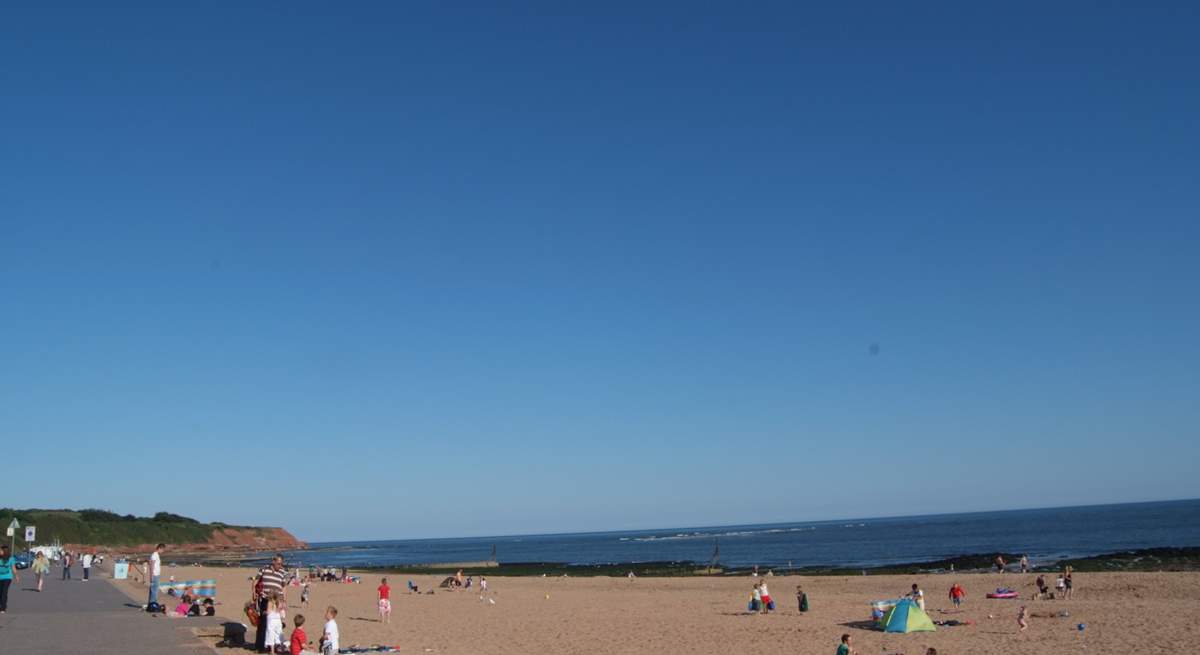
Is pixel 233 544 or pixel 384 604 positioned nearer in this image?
pixel 384 604

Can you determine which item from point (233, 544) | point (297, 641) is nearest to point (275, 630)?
point (297, 641)

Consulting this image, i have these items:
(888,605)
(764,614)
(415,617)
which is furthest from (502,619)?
(888,605)

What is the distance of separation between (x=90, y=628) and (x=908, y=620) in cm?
1801

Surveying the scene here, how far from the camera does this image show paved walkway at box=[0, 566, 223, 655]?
14.6 meters

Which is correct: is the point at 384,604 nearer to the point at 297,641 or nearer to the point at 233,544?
the point at 297,641

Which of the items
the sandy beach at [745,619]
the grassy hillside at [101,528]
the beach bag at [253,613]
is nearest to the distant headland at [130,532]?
the grassy hillside at [101,528]

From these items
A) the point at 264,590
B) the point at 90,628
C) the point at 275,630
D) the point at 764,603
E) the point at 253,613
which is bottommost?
the point at 764,603

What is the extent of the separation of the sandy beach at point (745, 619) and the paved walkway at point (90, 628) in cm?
135

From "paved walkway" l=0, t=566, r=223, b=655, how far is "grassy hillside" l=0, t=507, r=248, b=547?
2616 inches

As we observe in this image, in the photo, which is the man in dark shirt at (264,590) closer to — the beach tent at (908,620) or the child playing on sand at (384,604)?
the child playing on sand at (384,604)

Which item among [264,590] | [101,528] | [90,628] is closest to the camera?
[264,590]

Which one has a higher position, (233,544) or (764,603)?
(764,603)

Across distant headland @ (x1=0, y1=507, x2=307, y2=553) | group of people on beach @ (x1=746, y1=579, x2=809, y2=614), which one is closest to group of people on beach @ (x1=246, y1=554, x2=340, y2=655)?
group of people on beach @ (x1=746, y1=579, x2=809, y2=614)

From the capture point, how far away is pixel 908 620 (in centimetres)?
2169
